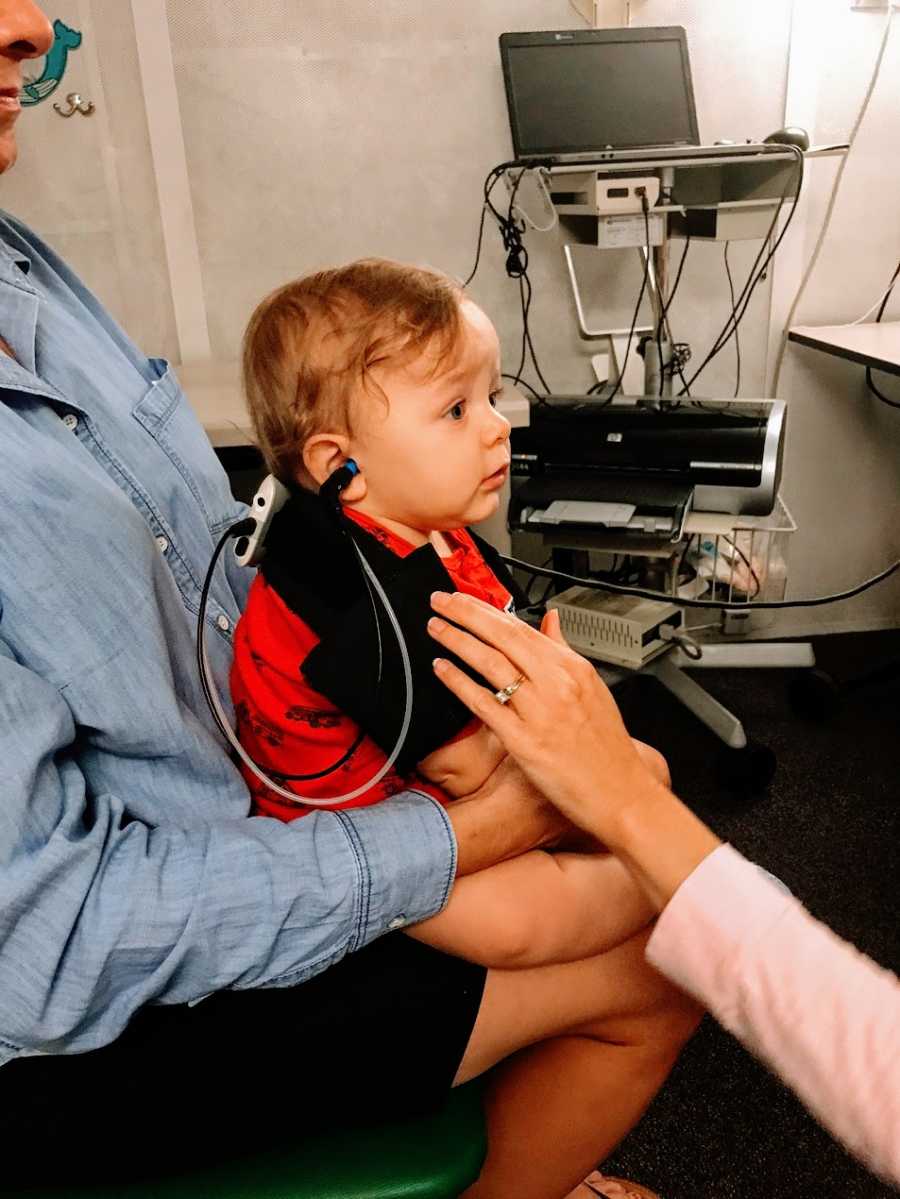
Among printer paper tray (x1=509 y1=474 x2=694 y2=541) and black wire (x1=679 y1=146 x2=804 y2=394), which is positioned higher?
black wire (x1=679 y1=146 x2=804 y2=394)

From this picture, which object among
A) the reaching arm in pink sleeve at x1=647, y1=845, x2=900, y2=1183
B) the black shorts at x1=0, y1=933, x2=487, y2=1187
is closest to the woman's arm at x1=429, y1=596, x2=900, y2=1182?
the reaching arm in pink sleeve at x1=647, y1=845, x2=900, y2=1183

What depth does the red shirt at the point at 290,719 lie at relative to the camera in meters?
0.83

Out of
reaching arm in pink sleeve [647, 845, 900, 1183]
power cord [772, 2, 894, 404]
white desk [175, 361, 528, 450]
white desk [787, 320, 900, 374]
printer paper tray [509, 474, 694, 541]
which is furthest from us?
power cord [772, 2, 894, 404]

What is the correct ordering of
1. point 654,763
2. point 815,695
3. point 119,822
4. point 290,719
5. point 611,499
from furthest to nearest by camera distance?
point 815,695 < point 611,499 < point 654,763 < point 290,719 < point 119,822

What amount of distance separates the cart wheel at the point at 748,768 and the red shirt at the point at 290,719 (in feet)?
4.29

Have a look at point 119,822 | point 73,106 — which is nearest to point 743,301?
point 73,106

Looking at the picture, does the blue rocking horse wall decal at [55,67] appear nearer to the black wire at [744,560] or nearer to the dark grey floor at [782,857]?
the black wire at [744,560]

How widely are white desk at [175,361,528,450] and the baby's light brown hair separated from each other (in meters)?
0.47

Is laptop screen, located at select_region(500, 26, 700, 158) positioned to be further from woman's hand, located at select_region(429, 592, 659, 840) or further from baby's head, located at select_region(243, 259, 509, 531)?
woman's hand, located at select_region(429, 592, 659, 840)

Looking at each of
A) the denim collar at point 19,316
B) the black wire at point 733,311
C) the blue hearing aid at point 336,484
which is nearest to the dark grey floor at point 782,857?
the black wire at point 733,311

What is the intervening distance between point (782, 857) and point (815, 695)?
0.58 m

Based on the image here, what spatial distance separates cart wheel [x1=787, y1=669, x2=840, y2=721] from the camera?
7.45 feet

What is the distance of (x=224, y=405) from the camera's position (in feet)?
5.65

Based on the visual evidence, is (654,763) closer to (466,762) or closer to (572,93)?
(466,762)
